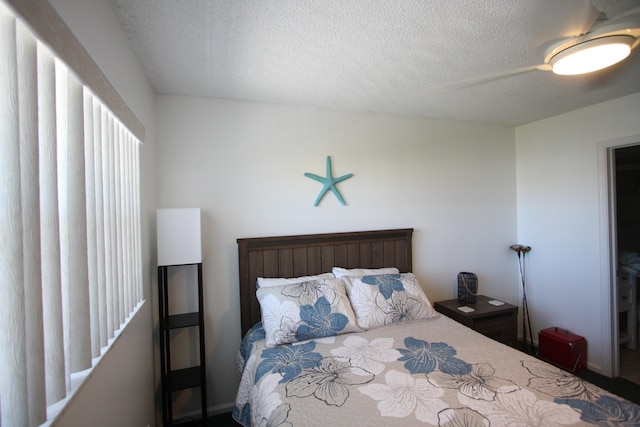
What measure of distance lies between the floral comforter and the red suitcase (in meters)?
1.53

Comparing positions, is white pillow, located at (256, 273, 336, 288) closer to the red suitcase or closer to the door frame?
the red suitcase

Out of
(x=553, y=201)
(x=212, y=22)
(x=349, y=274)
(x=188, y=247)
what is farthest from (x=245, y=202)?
(x=553, y=201)

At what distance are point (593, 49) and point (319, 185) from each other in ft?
6.22

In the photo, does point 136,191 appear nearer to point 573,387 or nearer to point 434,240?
point 573,387

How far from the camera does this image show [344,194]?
8.96ft

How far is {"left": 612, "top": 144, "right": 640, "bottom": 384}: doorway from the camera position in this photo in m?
2.80

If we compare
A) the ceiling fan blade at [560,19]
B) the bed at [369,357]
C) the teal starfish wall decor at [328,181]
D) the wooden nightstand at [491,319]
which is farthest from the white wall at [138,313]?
the wooden nightstand at [491,319]

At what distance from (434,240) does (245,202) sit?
6.65ft

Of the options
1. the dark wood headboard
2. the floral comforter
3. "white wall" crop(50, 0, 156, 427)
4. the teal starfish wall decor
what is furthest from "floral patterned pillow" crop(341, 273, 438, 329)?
"white wall" crop(50, 0, 156, 427)

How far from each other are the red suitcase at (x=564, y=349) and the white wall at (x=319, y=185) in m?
0.57

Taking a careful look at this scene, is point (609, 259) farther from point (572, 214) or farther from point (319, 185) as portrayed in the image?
point (319, 185)

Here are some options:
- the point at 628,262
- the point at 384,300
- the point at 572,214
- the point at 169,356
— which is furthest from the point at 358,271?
the point at 628,262

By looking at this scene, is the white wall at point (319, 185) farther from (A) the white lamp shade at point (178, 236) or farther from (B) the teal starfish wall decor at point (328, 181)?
(A) the white lamp shade at point (178, 236)

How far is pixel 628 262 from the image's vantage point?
11.0 feet
